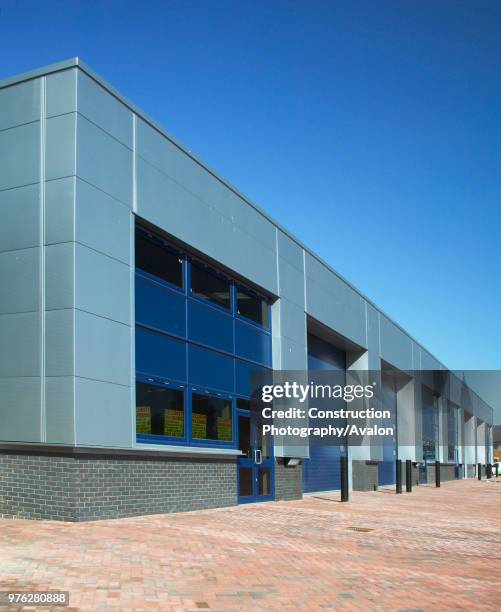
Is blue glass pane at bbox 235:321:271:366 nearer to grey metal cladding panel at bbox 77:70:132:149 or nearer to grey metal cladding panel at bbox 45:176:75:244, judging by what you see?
grey metal cladding panel at bbox 77:70:132:149

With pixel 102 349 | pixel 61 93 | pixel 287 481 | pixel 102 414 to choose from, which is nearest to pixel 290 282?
pixel 287 481

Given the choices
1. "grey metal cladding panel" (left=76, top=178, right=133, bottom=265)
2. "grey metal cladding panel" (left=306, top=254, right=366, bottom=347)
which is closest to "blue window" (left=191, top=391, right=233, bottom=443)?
"grey metal cladding panel" (left=76, top=178, right=133, bottom=265)

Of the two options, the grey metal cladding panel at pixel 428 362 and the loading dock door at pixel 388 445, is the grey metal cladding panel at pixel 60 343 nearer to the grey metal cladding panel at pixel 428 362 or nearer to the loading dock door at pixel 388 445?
the loading dock door at pixel 388 445

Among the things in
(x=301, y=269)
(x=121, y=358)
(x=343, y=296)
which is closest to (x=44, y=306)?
(x=121, y=358)

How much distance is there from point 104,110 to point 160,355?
5006mm

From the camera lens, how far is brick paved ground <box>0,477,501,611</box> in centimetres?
781

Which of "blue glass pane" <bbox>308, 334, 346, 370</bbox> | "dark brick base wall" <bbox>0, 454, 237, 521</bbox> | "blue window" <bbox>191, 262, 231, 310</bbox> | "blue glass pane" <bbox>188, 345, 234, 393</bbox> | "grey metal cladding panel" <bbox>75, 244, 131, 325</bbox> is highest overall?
"blue window" <bbox>191, 262, 231, 310</bbox>

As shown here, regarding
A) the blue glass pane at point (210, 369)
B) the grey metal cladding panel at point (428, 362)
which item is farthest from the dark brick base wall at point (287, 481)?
the grey metal cladding panel at point (428, 362)

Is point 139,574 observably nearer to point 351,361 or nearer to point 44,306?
point 44,306

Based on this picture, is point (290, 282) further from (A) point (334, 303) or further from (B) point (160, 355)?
(B) point (160, 355)

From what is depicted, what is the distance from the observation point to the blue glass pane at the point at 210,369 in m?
17.7

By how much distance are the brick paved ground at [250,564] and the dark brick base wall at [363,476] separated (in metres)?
14.8

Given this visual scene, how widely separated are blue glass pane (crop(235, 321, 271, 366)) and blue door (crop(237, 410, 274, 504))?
1.55 metres

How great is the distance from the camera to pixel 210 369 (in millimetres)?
18562
